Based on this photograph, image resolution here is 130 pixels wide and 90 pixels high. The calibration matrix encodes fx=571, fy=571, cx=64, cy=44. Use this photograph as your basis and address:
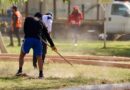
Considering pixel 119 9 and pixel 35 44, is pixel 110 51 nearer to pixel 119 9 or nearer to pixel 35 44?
pixel 119 9

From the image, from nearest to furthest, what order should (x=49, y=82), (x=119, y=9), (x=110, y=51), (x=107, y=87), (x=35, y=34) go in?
(x=107, y=87), (x=49, y=82), (x=35, y=34), (x=110, y=51), (x=119, y=9)

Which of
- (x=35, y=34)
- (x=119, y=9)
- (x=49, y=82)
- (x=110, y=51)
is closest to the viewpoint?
(x=49, y=82)

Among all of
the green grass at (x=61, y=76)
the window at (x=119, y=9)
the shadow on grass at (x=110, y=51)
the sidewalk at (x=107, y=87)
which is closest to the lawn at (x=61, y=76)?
the green grass at (x=61, y=76)

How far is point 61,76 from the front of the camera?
1542 cm

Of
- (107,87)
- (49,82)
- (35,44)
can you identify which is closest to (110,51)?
(35,44)

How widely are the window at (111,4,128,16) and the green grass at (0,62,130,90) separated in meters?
14.0

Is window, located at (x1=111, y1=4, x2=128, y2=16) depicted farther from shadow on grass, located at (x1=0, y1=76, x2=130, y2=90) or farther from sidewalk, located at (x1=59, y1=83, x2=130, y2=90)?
sidewalk, located at (x1=59, y1=83, x2=130, y2=90)

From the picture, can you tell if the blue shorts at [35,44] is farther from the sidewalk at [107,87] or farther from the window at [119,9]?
the window at [119,9]

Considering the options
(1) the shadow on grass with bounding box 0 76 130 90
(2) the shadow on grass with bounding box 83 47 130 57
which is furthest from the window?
(1) the shadow on grass with bounding box 0 76 130 90

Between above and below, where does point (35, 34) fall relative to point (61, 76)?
above

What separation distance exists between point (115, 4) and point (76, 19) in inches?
193

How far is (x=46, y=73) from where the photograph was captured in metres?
16.0

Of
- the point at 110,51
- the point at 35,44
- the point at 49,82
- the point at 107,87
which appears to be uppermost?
the point at 35,44

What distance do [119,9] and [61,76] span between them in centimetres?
1708
